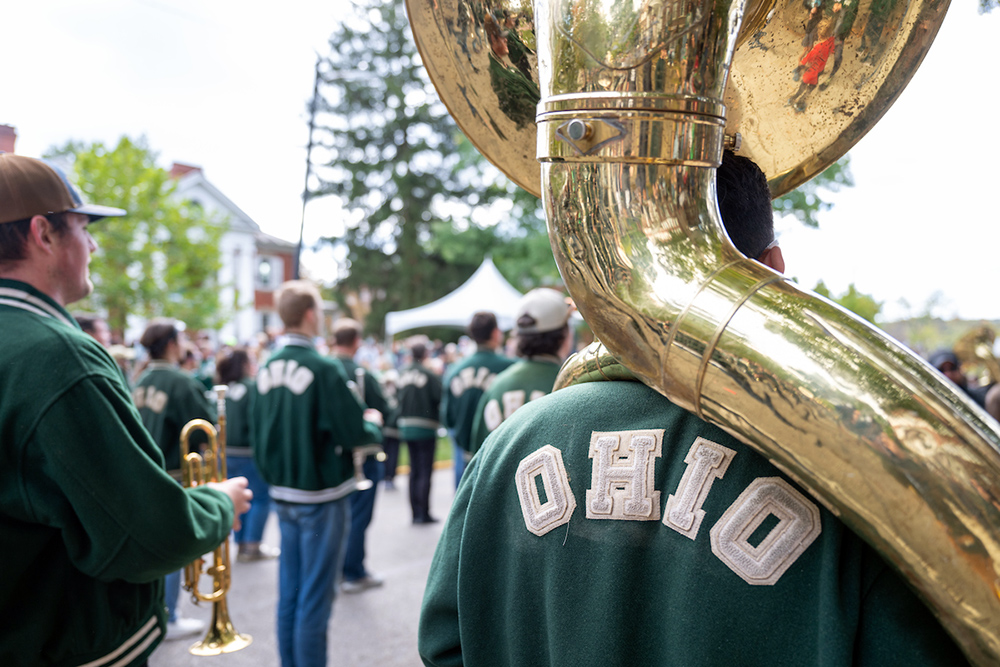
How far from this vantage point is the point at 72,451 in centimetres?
163

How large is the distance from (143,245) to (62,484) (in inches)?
717

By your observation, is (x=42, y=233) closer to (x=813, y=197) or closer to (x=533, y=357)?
(x=533, y=357)

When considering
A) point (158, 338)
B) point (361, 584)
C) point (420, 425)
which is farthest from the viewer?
point (420, 425)

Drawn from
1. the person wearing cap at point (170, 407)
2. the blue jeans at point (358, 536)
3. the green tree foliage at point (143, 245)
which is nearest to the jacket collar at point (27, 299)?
the person wearing cap at point (170, 407)

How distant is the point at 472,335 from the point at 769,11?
497 centimetres

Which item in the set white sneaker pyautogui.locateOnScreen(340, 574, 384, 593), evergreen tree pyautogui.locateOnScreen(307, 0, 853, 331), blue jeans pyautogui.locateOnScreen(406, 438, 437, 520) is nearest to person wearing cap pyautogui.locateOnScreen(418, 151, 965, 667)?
white sneaker pyautogui.locateOnScreen(340, 574, 384, 593)

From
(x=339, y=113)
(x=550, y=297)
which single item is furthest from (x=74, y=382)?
(x=339, y=113)

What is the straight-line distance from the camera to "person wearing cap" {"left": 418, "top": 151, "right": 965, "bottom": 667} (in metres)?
0.81

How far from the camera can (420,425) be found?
7203 millimetres

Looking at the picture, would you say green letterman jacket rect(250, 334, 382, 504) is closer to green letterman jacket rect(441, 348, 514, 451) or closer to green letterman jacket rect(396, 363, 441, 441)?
green letterman jacket rect(441, 348, 514, 451)

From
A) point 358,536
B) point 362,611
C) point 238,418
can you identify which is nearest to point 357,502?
point 358,536

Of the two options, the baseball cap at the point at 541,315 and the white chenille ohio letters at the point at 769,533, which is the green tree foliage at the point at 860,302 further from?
the white chenille ohio letters at the point at 769,533

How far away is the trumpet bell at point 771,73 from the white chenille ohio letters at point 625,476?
0.44m

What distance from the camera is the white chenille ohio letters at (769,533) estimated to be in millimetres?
840
